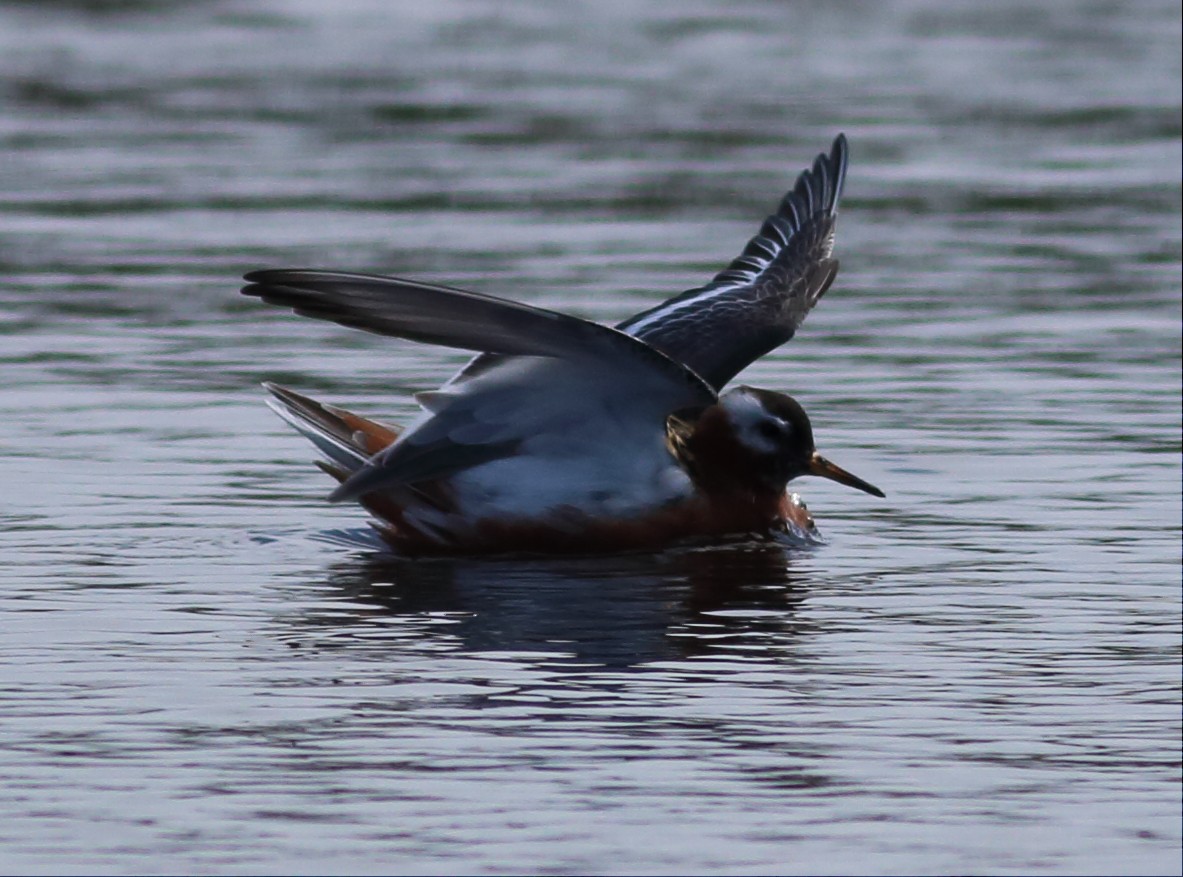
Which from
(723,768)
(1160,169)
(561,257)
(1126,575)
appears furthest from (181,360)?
(1160,169)

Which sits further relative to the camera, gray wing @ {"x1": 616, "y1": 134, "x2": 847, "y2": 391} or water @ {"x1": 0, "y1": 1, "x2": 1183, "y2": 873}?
gray wing @ {"x1": 616, "y1": 134, "x2": 847, "y2": 391}

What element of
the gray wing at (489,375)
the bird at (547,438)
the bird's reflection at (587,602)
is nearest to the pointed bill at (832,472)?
the bird at (547,438)

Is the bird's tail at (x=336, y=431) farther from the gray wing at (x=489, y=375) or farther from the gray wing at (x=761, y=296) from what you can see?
the gray wing at (x=761, y=296)

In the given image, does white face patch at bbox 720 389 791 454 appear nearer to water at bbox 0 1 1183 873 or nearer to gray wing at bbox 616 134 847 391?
gray wing at bbox 616 134 847 391

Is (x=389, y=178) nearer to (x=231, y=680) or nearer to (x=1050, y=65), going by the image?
(x=1050, y=65)

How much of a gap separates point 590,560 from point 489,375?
0.81 metres

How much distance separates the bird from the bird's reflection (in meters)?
0.13

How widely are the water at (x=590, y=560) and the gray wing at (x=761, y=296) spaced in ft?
2.18

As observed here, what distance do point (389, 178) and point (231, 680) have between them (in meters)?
12.5

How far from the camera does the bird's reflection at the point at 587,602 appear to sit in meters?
8.92

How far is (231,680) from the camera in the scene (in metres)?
8.27

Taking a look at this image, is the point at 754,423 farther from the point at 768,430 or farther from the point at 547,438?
the point at 547,438

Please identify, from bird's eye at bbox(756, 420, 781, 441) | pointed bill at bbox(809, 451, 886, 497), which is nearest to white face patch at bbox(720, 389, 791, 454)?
bird's eye at bbox(756, 420, 781, 441)

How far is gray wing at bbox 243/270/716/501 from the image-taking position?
9.38 meters
